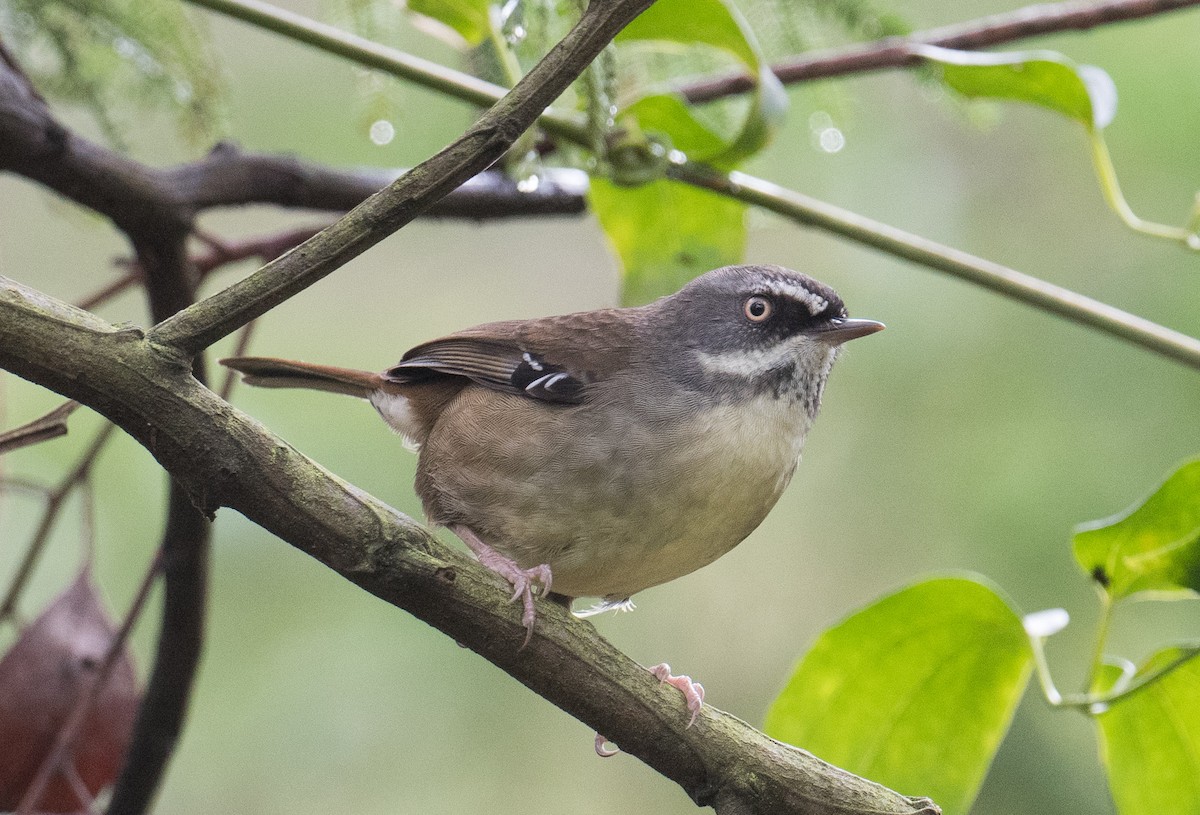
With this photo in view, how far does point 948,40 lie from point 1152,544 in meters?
1.75

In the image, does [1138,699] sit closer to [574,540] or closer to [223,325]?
[574,540]

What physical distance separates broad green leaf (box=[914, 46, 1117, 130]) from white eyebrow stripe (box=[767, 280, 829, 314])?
26.6 inches

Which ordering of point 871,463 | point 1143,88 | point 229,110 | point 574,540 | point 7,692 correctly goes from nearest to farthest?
point 574,540 < point 7,692 < point 229,110 < point 1143,88 < point 871,463

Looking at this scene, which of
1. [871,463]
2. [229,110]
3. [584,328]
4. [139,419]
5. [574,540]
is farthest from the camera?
[871,463]

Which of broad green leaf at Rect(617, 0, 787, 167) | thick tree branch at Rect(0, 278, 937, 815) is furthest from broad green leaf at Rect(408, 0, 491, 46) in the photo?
thick tree branch at Rect(0, 278, 937, 815)

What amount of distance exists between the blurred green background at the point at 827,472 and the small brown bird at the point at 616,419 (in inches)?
65.3

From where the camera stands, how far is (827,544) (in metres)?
6.02

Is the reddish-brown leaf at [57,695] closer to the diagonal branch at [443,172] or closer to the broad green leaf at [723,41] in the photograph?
the diagonal branch at [443,172]

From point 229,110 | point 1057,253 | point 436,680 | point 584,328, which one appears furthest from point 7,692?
point 1057,253

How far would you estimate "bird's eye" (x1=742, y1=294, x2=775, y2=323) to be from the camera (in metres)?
3.34

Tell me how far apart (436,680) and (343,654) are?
456 mm

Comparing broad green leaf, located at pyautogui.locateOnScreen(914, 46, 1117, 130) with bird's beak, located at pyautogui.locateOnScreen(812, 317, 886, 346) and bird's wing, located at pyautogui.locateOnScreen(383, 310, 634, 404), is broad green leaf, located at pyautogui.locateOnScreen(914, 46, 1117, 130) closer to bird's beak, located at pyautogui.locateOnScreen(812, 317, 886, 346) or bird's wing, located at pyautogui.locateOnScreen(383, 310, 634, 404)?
bird's beak, located at pyautogui.locateOnScreen(812, 317, 886, 346)

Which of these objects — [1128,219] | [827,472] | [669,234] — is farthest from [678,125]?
[827,472]

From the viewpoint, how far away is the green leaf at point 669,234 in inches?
144
